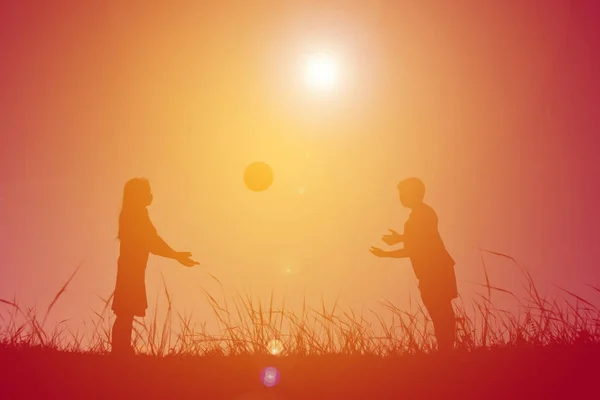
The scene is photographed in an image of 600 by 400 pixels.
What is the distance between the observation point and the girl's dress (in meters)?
6.28

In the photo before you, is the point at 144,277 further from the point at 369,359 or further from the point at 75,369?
the point at 369,359

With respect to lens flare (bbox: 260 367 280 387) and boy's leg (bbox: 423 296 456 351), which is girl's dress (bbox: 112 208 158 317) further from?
boy's leg (bbox: 423 296 456 351)

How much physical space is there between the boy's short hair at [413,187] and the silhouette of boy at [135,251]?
272cm

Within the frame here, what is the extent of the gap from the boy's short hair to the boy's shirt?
136mm

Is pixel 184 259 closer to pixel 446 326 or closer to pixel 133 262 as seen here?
pixel 133 262

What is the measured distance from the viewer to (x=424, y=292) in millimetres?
6523

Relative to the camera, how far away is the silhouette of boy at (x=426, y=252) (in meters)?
6.36

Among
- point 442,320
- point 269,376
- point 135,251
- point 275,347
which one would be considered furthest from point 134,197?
point 442,320

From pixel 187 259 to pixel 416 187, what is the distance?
2950mm

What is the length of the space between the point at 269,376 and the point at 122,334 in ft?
6.80

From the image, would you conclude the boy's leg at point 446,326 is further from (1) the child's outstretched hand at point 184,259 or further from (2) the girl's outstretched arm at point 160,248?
(2) the girl's outstretched arm at point 160,248

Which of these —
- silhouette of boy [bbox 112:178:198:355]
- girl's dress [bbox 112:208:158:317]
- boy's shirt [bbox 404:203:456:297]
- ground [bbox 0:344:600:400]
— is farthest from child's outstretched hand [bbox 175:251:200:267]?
boy's shirt [bbox 404:203:456:297]

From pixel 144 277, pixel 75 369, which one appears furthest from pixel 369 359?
pixel 144 277

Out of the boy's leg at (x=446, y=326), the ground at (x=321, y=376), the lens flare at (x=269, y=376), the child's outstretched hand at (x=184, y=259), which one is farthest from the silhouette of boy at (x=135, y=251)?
the boy's leg at (x=446, y=326)
